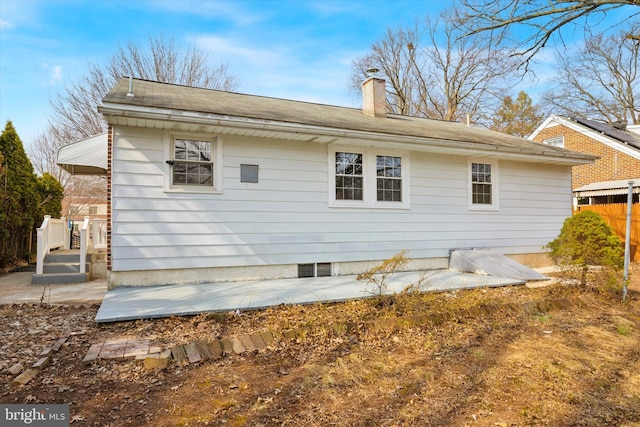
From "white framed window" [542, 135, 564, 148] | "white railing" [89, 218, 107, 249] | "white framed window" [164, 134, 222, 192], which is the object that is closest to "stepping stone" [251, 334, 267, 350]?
"white framed window" [164, 134, 222, 192]

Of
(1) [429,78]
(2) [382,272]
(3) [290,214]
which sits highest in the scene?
(1) [429,78]

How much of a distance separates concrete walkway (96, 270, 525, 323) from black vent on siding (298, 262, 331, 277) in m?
0.19

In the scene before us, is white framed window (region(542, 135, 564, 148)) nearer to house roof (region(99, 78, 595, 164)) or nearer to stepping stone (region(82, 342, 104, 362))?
house roof (region(99, 78, 595, 164))

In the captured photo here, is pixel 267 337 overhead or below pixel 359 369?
overhead

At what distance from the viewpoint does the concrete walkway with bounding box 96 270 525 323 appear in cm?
475

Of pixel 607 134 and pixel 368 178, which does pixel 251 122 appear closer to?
pixel 368 178

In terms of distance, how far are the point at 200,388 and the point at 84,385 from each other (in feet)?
3.06

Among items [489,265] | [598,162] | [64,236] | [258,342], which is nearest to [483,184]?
[489,265]

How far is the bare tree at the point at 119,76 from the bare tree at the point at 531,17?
58.5 ft

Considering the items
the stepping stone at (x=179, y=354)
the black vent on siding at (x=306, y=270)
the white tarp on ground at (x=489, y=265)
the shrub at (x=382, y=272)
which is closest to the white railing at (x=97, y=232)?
the black vent on siding at (x=306, y=270)

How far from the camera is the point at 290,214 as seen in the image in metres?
7.20

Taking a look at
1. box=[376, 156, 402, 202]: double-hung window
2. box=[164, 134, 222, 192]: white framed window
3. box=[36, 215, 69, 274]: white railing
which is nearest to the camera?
box=[164, 134, 222, 192]: white framed window

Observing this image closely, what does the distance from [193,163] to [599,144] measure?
19950 mm

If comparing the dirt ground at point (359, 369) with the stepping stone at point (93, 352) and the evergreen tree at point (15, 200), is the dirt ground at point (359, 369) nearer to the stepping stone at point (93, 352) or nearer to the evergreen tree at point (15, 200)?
the stepping stone at point (93, 352)
